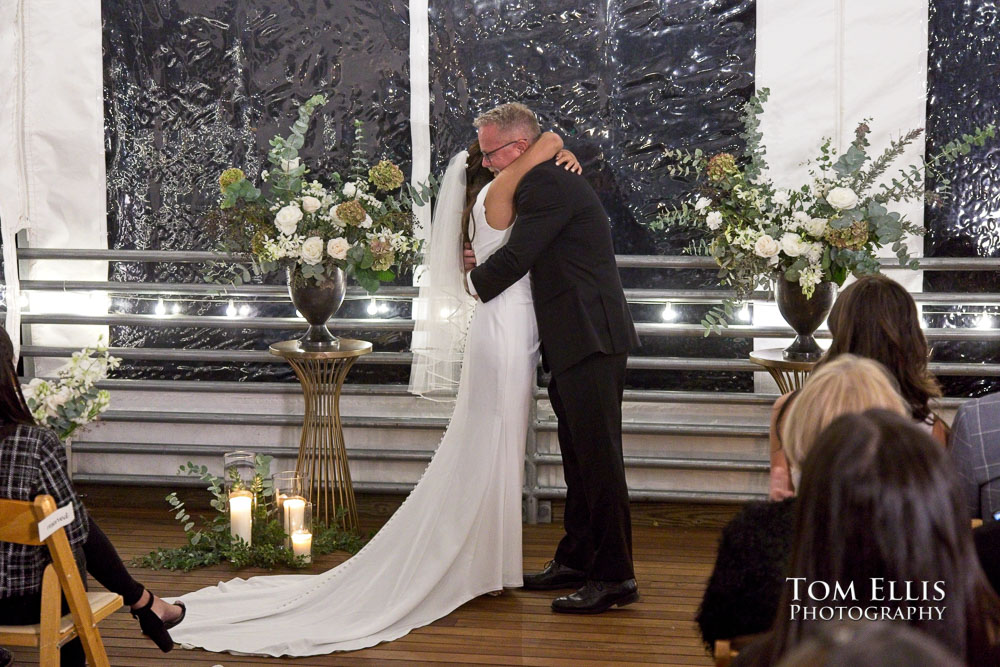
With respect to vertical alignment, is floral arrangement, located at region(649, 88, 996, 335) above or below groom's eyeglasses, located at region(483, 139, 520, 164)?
below

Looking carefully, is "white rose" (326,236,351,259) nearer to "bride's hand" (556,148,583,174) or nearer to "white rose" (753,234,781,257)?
"bride's hand" (556,148,583,174)

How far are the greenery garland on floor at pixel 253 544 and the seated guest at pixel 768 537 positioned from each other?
2819 millimetres

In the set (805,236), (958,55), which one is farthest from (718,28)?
(805,236)

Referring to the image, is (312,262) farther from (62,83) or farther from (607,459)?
(62,83)

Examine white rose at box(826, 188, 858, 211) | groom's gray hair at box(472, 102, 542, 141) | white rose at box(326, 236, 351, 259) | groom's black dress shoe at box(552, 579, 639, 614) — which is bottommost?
groom's black dress shoe at box(552, 579, 639, 614)

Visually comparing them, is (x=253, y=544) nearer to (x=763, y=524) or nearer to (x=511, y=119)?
(x=511, y=119)

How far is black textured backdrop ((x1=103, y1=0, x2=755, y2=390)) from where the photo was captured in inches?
208

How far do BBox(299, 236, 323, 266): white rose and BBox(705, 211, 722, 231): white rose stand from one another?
165cm

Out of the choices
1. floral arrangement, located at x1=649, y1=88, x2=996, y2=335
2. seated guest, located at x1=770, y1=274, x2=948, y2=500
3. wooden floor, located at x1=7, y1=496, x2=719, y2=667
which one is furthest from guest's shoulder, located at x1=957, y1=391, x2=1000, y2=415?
floral arrangement, located at x1=649, y1=88, x2=996, y2=335

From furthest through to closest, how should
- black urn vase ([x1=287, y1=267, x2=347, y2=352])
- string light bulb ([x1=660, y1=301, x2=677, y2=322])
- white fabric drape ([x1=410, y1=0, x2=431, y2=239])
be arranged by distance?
white fabric drape ([x1=410, y1=0, x2=431, y2=239])
string light bulb ([x1=660, y1=301, x2=677, y2=322])
black urn vase ([x1=287, y1=267, x2=347, y2=352])

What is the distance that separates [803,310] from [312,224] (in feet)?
7.02

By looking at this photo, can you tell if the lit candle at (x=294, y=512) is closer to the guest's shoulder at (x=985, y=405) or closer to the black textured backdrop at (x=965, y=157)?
the guest's shoulder at (x=985, y=405)

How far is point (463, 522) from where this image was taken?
4031mm

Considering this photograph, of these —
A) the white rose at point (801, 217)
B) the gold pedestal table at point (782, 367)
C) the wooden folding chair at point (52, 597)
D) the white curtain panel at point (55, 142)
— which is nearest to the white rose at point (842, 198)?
the white rose at point (801, 217)
